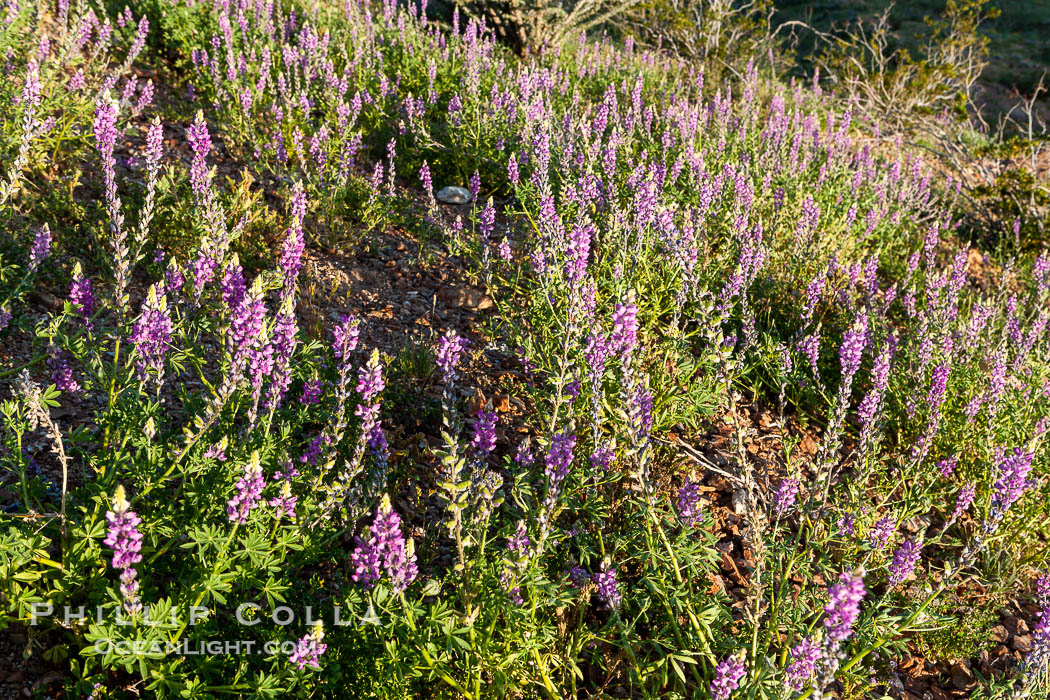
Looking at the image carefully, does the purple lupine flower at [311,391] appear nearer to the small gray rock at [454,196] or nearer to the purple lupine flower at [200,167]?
the purple lupine flower at [200,167]

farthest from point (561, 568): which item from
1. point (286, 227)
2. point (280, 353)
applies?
point (286, 227)

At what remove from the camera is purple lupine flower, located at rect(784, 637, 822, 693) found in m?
1.83

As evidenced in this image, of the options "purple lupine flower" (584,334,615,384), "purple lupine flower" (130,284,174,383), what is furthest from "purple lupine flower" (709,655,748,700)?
"purple lupine flower" (130,284,174,383)

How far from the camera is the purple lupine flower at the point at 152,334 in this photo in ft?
7.65

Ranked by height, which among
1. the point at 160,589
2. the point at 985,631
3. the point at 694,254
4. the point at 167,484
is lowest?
the point at 985,631

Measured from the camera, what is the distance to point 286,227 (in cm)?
444

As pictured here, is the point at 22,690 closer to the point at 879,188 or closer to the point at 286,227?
the point at 286,227

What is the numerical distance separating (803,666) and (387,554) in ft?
4.14

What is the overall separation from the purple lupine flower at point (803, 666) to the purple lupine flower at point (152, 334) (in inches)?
91.1

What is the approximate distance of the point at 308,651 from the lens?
1895mm

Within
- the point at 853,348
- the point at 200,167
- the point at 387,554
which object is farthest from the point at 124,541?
the point at 853,348

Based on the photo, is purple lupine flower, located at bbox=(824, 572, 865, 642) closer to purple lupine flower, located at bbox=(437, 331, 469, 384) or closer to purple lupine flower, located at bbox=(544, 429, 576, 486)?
purple lupine flower, located at bbox=(544, 429, 576, 486)

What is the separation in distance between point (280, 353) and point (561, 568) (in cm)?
140

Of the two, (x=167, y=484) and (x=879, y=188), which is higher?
(x=879, y=188)
